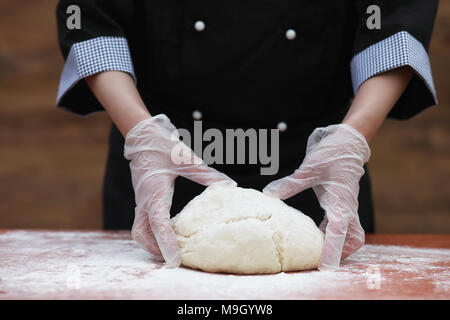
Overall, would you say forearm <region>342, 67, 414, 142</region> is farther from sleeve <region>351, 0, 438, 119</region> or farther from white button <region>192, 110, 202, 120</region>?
white button <region>192, 110, 202, 120</region>

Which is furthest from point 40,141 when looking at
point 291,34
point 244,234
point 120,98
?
point 244,234

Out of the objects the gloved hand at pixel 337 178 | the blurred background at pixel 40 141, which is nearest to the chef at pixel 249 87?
the gloved hand at pixel 337 178

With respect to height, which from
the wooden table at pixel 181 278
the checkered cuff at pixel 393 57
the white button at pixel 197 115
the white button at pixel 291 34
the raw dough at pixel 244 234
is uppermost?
the white button at pixel 291 34

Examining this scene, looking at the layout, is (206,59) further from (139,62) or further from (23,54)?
(23,54)

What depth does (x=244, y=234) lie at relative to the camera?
113 centimetres

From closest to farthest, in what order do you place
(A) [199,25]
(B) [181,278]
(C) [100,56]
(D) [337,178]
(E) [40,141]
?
1. (B) [181,278]
2. (D) [337,178]
3. (C) [100,56]
4. (A) [199,25]
5. (E) [40,141]

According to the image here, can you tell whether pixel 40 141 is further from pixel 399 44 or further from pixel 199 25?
pixel 399 44

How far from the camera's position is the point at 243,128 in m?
1.61

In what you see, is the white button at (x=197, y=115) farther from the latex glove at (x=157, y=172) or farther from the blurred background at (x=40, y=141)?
the blurred background at (x=40, y=141)

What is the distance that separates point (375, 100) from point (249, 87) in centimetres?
38

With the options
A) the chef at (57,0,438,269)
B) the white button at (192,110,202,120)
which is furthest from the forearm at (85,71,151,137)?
the white button at (192,110,202,120)

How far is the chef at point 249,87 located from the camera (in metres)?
1.25

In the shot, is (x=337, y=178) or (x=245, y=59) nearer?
(x=337, y=178)

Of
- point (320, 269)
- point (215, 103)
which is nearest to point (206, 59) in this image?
point (215, 103)
